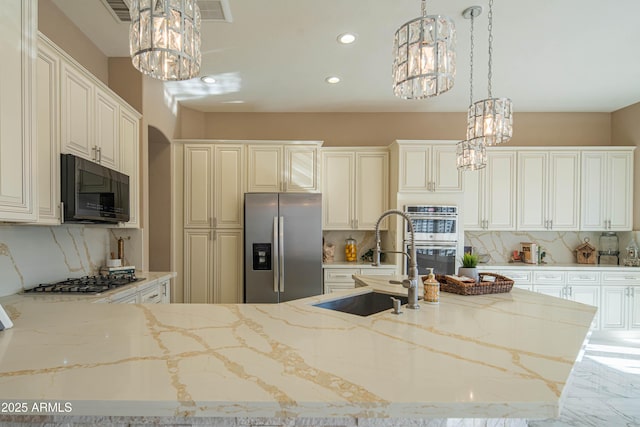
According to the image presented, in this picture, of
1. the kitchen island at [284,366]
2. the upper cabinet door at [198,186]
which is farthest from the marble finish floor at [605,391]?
the upper cabinet door at [198,186]

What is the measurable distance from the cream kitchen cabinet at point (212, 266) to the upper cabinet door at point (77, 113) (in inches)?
69.2

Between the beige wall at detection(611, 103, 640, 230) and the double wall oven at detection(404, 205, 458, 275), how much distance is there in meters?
2.33

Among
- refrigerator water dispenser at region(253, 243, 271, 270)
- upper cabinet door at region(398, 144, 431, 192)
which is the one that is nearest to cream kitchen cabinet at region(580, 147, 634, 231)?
upper cabinet door at region(398, 144, 431, 192)

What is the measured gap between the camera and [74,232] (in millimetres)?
2514

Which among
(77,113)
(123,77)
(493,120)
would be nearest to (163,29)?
(77,113)

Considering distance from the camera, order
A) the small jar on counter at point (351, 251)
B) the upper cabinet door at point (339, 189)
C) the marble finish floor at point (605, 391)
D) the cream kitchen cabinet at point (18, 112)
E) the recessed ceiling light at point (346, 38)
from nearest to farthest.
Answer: the cream kitchen cabinet at point (18, 112) → the marble finish floor at point (605, 391) → the recessed ceiling light at point (346, 38) → the upper cabinet door at point (339, 189) → the small jar on counter at point (351, 251)

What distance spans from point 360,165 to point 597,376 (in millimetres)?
3200

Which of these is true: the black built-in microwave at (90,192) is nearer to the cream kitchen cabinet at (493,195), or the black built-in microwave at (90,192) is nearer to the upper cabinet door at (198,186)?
the upper cabinet door at (198,186)

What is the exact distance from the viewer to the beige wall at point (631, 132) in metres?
3.91

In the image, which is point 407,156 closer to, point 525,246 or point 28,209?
point 525,246

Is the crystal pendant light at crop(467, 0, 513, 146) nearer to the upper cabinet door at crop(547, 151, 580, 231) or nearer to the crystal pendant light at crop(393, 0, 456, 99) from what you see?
the crystal pendant light at crop(393, 0, 456, 99)

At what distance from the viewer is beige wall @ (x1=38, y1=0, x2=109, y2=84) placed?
2.23 metres

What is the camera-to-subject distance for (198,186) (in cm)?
389

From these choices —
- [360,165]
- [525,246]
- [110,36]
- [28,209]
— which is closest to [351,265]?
[360,165]
